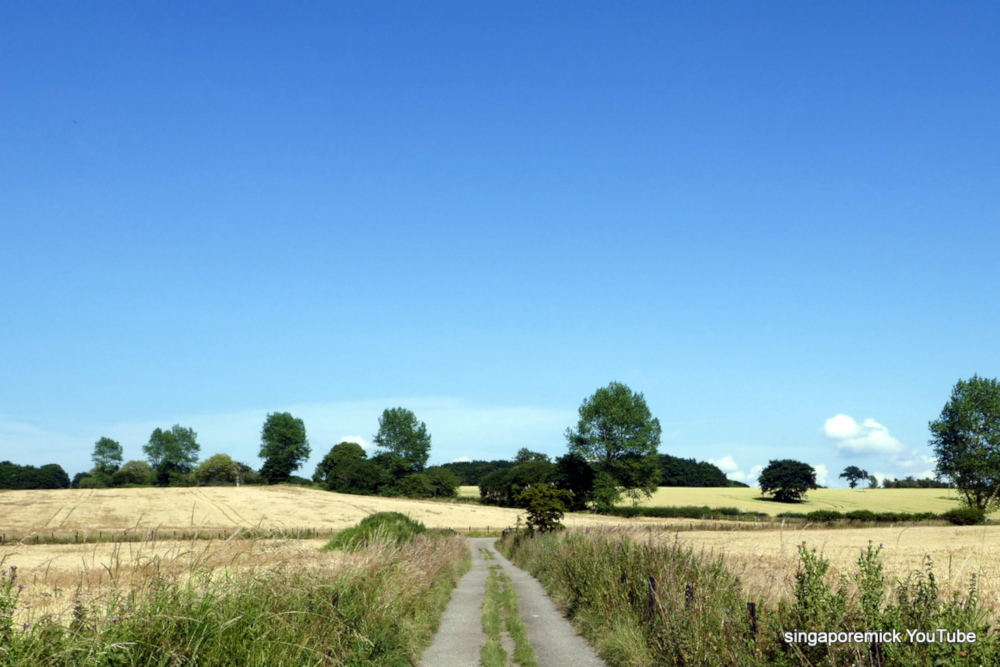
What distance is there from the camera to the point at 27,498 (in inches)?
3270

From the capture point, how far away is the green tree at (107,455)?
17088 centimetres

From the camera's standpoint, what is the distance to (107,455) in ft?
567

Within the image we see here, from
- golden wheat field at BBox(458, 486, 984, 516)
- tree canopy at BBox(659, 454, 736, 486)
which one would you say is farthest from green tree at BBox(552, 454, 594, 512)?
tree canopy at BBox(659, 454, 736, 486)

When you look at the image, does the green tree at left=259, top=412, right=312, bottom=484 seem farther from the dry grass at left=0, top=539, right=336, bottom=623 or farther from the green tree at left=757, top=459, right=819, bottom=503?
the dry grass at left=0, top=539, right=336, bottom=623

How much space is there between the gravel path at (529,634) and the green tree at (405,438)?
4201 inches

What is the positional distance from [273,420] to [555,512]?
10922cm

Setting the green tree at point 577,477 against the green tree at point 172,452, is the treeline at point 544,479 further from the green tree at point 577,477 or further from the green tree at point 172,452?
the green tree at point 172,452

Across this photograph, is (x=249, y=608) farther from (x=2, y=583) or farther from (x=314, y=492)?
(x=314, y=492)

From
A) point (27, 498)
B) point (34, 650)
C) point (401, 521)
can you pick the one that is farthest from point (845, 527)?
point (27, 498)

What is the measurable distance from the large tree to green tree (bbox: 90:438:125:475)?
555 ft

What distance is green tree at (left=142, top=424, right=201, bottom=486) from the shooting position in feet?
502

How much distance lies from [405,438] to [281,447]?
2800cm

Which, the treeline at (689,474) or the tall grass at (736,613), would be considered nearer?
the tall grass at (736,613)

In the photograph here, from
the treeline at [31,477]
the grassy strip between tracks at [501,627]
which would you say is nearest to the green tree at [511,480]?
the grassy strip between tracks at [501,627]
